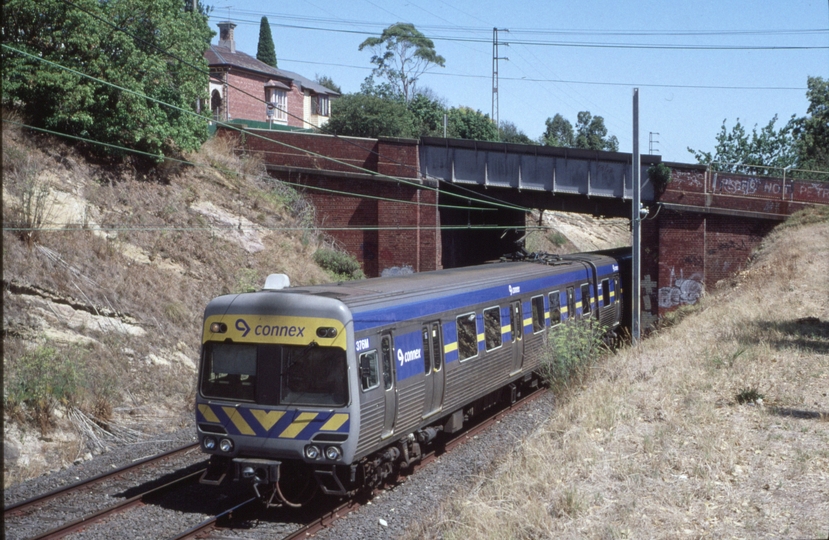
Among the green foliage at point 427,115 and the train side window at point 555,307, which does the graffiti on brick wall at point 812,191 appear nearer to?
the train side window at point 555,307

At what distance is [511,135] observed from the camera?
245 feet

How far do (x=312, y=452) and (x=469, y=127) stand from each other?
168 feet

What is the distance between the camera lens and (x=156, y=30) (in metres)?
20.9

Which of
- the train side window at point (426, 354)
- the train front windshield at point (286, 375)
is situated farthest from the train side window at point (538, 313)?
the train front windshield at point (286, 375)

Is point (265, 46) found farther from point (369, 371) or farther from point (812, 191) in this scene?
point (369, 371)

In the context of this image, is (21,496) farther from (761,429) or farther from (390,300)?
(761,429)

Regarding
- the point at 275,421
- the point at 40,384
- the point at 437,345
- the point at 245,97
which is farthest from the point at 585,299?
the point at 245,97

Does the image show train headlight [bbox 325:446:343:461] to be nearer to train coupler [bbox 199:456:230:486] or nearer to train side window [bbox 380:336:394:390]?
train side window [bbox 380:336:394:390]

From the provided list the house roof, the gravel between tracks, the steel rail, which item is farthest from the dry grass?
the house roof

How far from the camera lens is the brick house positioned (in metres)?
47.5

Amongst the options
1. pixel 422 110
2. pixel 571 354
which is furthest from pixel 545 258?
pixel 422 110

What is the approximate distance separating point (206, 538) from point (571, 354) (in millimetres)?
7734

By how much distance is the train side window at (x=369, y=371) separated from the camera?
9.17m

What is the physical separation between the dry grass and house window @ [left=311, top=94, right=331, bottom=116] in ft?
159
